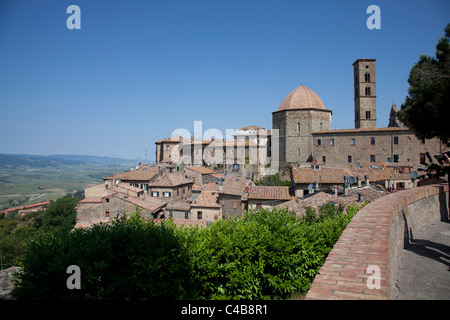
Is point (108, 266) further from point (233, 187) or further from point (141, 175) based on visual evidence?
point (141, 175)

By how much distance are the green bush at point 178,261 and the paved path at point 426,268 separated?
2.06 metres

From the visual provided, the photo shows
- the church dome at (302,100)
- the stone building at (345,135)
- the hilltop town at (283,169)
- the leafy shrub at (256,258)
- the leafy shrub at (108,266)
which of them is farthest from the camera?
the church dome at (302,100)

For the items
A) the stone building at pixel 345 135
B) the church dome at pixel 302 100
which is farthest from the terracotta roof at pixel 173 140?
the church dome at pixel 302 100

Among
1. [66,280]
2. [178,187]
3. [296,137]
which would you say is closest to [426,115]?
[66,280]

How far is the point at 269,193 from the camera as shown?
27.6 metres

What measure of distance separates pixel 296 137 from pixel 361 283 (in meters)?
53.3

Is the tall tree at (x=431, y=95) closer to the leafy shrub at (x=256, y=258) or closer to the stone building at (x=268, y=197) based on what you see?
the leafy shrub at (x=256, y=258)

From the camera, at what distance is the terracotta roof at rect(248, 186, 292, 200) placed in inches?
1047

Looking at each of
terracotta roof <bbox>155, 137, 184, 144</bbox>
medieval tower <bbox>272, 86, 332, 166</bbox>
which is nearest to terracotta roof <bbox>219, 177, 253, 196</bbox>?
medieval tower <bbox>272, 86, 332, 166</bbox>

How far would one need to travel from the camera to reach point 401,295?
4.23 meters

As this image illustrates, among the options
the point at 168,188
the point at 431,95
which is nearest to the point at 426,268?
the point at 431,95

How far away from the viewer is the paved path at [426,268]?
4316 millimetres

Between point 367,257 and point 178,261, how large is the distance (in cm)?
377
